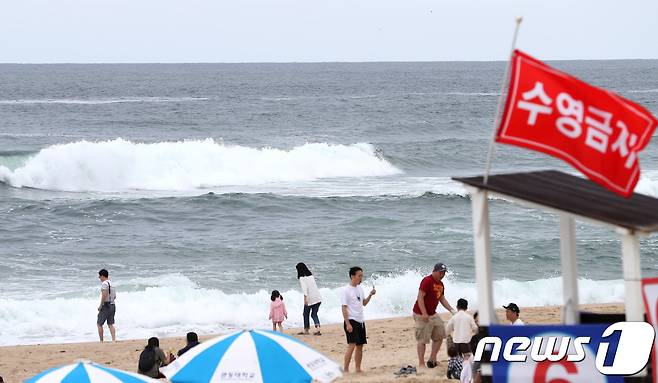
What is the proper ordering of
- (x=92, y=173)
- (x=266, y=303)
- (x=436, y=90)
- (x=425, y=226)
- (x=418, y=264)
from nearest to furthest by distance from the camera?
(x=266, y=303)
(x=418, y=264)
(x=425, y=226)
(x=92, y=173)
(x=436, y=90)

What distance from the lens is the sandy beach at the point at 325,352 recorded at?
12.7 meters

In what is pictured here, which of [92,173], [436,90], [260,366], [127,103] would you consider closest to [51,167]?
[92,173]

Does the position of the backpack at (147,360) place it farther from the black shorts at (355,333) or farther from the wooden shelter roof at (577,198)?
the wooden shelter roof at (577,198)

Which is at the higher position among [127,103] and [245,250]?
[127,103]

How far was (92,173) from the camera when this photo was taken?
38.1 m

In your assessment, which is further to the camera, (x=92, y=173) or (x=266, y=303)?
(x=92, y=173)

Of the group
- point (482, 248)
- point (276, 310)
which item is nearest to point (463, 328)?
point (276, 310)

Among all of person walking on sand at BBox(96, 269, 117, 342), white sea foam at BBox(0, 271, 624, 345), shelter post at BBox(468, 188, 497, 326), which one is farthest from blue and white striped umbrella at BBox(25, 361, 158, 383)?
white sea foam at BBox(0, 271, 624, 345)

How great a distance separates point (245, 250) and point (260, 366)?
51.7 ft

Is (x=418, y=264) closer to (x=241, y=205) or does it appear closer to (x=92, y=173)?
(x=241, y=205)

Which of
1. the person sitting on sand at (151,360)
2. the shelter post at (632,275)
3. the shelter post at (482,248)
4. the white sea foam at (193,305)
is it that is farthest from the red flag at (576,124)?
the white sea foam at (193,305)

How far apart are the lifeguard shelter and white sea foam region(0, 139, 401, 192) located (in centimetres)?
3084

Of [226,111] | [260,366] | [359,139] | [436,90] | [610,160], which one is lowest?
[260,366]

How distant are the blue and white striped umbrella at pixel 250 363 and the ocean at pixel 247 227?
809 cm
